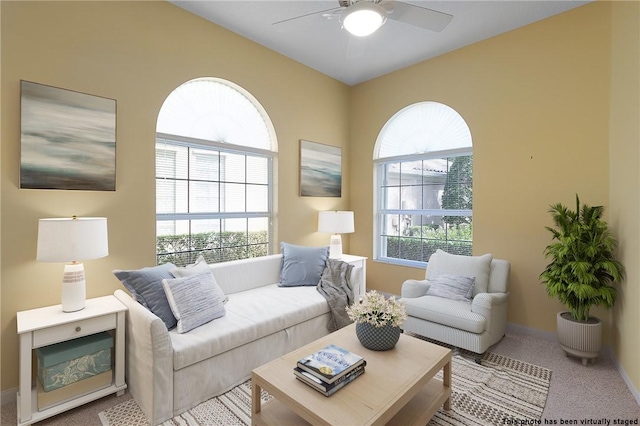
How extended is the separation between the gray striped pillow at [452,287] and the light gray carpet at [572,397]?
62 centimetres

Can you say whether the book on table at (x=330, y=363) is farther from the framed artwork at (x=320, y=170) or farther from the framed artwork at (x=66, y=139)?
the framed artwork at (x=320, y=170)

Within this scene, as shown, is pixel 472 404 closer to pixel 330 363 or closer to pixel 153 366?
pixel 330 363

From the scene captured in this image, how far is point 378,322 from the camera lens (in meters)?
1.95

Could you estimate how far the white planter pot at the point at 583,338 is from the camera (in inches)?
98.8

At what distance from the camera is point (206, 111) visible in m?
3.28

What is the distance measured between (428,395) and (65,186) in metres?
2.97

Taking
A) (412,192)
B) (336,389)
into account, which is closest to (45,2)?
(336,389)

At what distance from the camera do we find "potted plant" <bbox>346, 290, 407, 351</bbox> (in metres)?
1.95

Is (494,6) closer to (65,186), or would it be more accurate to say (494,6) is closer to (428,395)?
(428,395)

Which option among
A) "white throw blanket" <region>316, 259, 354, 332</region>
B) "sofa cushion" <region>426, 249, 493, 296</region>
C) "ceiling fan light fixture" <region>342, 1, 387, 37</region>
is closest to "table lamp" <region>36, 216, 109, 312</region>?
"white throw blanket" <region>316, 259, 354, 332</region>

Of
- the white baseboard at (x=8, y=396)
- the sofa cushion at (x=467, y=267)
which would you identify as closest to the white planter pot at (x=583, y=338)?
the sofa cushion at (x=467, y=267)

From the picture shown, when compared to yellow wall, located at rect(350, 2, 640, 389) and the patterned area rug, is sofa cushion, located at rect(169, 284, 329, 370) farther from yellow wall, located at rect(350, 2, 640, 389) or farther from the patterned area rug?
yellow wall, located at rect(350, 2, 640, 389)

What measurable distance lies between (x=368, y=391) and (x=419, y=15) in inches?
94.8

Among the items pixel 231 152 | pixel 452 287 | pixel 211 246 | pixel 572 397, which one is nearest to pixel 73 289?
pixel 211 246
